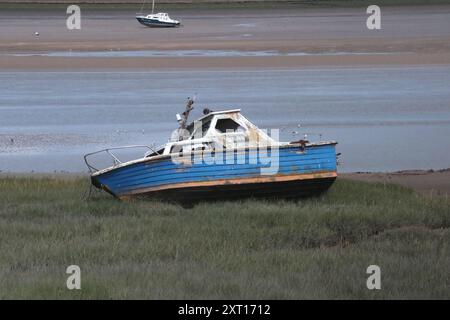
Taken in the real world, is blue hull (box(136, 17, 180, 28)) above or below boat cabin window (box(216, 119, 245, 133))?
above

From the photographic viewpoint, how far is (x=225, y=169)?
50.9 feet

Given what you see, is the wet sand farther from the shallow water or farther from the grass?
the grass

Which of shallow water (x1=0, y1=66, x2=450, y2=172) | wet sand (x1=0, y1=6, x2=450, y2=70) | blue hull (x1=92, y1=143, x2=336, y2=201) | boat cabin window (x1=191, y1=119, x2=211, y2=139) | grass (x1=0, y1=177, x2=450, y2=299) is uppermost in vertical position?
wet sand (x1=0, y1=6, x2=450, y2=70)

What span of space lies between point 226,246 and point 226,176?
10.4 feet

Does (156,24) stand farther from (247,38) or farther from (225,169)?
(225,169)

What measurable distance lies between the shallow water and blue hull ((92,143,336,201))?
5.20 meters

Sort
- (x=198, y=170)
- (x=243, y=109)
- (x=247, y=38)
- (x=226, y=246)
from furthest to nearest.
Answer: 1. (x=247, y=38)
2. (x=243, y=109)
3. (x=198, y=170)
4. (x=226, y=246)

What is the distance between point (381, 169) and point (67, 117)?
10.5 metres

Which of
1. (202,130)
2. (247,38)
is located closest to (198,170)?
(202,130)

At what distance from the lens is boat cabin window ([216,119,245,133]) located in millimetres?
16125

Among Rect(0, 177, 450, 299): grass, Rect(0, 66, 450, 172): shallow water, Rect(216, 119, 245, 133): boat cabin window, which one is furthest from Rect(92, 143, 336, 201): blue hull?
Rect(0, 66, 450, 172): shallow water

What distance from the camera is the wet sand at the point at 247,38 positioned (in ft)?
135

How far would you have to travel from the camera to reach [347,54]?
42906mm
